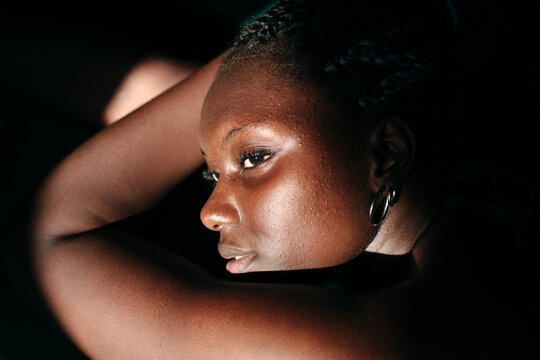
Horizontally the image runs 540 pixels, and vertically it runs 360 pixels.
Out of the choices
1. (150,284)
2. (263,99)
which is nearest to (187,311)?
(150,284)

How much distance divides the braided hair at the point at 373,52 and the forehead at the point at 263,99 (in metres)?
0.03

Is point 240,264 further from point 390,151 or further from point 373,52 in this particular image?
point 373,52

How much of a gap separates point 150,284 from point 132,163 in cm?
40

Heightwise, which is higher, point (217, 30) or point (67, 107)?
point (217, 30)

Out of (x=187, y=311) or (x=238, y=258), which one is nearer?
(x=187, y=311)

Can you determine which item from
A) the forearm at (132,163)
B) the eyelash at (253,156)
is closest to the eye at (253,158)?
the eyelash at (253,156)

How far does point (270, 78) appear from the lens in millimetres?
844

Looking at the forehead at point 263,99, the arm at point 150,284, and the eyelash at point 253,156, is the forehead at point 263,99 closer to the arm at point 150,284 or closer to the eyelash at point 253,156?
the eyelash at point 253,156

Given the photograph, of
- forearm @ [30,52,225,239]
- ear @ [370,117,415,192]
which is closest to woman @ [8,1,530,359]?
ear @ [370,117,415,192]

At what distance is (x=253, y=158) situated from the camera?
34.1 inches

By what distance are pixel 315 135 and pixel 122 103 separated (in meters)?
0.87

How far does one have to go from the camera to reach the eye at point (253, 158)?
0.85 meters

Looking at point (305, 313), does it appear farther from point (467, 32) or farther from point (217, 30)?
point (217, 30)

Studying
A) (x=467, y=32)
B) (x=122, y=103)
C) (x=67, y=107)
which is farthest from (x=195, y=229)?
(x=467, y=32)
